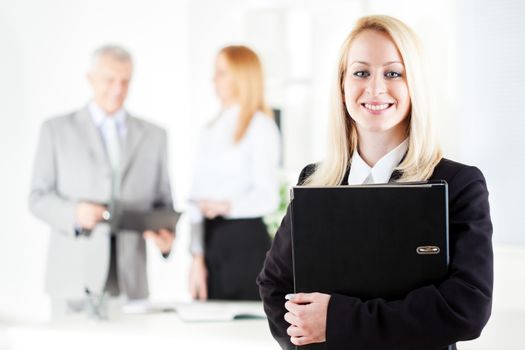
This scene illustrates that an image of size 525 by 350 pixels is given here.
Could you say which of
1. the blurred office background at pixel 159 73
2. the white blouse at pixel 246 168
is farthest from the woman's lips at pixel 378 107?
the white blouse at pixel 246 168

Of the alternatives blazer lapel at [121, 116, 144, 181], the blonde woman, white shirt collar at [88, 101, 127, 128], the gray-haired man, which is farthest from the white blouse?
the blonde woman

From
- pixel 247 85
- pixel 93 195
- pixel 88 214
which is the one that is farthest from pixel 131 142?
pixel 247 85

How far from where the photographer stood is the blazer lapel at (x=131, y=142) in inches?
165

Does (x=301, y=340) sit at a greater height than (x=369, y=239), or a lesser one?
lesser

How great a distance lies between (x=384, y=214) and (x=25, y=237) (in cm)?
339

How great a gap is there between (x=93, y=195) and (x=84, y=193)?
5 cm

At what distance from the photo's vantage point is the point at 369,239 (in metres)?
1.53

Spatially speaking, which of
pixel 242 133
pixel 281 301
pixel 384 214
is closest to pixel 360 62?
pixel 384 214

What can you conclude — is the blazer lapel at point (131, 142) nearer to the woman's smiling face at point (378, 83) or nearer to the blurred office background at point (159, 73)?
the blurred office background at point (159, 73)

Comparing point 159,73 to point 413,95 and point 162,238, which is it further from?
point 413,95

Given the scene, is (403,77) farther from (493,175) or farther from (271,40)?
(271,40)

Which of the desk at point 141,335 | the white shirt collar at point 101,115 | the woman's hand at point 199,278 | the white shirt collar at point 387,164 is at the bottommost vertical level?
the woman's hand at point 199,278

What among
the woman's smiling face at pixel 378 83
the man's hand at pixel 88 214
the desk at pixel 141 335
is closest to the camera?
the woman's smiling face at pixel 378 83

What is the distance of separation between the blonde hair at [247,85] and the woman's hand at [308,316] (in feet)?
9.09
